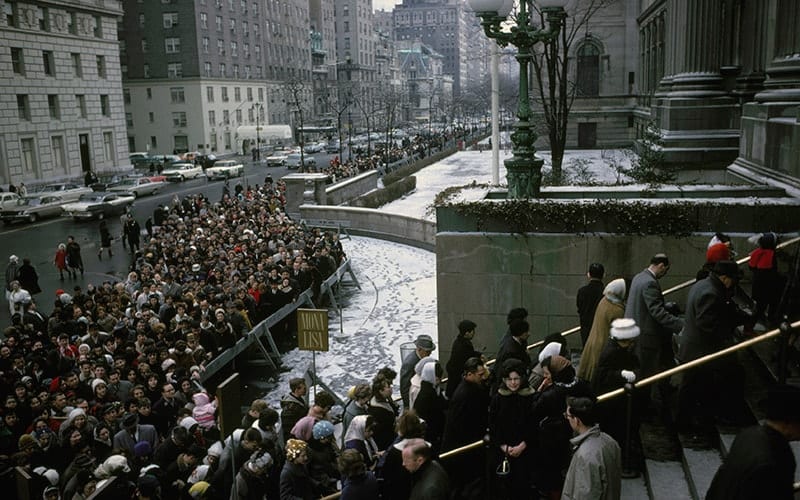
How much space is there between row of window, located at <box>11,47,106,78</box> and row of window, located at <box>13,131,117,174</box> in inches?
199

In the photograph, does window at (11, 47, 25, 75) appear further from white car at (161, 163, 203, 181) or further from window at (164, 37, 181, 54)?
window at (164, 37, 181, 54)

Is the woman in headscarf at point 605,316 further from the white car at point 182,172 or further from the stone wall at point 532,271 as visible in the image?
the white car at point 182,172

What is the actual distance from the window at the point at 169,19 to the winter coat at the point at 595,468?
87.5 meters

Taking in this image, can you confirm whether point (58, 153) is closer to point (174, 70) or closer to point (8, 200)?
point (8, 200)

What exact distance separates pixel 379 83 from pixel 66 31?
79.5m

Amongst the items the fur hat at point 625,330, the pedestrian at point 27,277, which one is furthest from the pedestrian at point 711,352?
the pedestrian at point 27,277

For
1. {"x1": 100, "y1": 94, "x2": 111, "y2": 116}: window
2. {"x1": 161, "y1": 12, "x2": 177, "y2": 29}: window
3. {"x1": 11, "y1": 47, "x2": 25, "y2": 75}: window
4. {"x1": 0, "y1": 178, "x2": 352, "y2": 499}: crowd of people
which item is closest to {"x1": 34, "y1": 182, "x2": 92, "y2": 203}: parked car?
{"x1": 11, "y1": 47, "x2": 25, "y2": 75}: window

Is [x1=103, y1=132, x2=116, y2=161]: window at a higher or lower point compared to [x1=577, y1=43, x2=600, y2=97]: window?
lower

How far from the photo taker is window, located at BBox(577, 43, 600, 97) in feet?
170

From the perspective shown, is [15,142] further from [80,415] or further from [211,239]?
[80,415]

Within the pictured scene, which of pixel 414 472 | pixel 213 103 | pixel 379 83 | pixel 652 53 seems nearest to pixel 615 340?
pixel 414 472

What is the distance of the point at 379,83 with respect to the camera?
432 feet

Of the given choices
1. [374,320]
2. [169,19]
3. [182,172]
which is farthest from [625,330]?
[169,19]

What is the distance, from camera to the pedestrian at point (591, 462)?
511 centimetres
